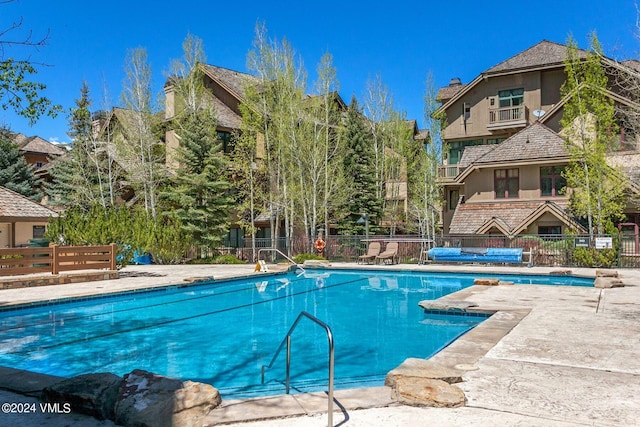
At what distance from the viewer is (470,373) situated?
557 cm

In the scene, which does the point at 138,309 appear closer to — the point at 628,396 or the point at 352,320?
the point at 352,320

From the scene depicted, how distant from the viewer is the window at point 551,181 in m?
25.6

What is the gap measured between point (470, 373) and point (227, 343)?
5060 millimetres

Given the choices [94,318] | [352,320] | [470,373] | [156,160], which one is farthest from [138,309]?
[156,160]

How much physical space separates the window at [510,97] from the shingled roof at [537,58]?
1.44 m

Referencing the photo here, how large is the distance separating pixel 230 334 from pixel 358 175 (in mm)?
23682

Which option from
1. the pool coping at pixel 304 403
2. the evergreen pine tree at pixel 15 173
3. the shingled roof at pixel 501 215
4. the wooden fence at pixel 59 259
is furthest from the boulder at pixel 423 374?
the evergreen pine tree at pixel 15 173

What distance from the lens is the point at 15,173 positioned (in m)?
35.5

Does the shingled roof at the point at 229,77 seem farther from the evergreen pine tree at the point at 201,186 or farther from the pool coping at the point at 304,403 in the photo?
the pool coping at the point at 304,403

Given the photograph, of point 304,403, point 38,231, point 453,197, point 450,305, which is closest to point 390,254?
point 453,197

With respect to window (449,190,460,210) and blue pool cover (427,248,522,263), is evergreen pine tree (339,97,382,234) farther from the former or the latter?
blue pool cover (427,248,522,263)

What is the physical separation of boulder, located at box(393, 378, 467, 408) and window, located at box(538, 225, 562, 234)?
2238cm

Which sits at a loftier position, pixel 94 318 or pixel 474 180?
pixel 474 180

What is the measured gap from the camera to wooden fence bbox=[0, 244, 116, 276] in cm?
1561
